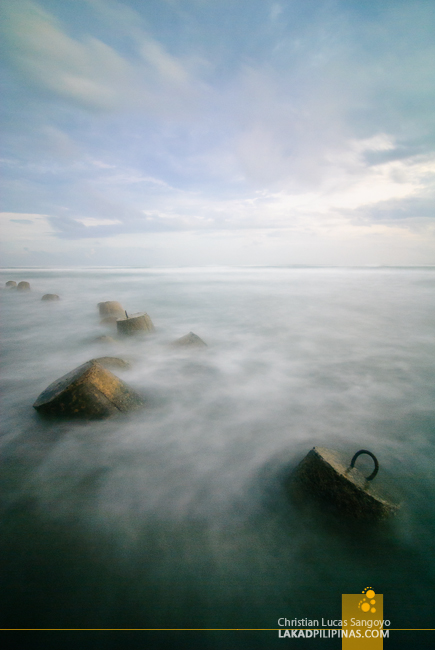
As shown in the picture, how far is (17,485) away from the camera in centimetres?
294

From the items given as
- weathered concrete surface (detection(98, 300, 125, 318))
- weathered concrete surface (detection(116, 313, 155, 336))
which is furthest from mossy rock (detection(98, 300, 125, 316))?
weathered concrete surface (detection(116, 313, 155, 336))

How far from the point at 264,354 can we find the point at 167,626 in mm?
6305

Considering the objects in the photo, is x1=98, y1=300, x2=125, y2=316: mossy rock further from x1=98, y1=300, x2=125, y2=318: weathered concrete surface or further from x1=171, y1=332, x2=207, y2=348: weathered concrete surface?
x1=171, y1=332, x2=207, y2=348: weathered concrete surface

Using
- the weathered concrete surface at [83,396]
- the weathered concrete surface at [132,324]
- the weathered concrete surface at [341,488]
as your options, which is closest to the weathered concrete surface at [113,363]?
the weathered concrete surface at [83,396]

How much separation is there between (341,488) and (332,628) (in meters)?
0.95

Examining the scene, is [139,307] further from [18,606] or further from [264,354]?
[18,606]

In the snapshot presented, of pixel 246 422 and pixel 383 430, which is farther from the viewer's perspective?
pixel 246 422

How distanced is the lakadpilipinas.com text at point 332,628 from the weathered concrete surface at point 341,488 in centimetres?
69

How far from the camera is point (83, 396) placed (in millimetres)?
3852

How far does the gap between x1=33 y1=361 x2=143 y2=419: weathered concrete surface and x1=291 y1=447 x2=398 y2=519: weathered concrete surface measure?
296cm

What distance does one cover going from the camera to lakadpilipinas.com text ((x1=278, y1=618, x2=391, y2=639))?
1.92 m

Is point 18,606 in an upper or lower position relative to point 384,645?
upper

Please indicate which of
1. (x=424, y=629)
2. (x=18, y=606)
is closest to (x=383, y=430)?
(x=424, y=629)

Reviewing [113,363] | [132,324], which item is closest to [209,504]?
→ [113,363]
